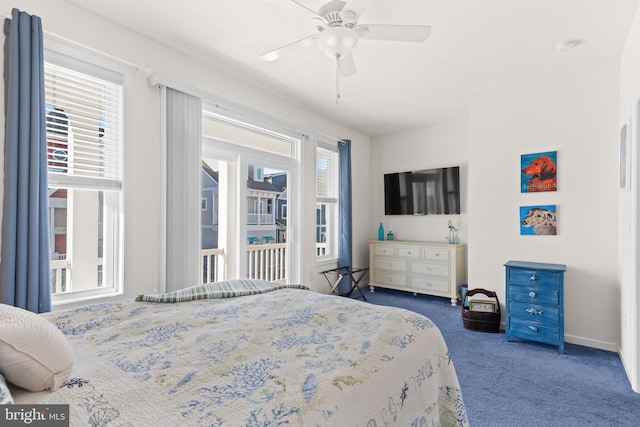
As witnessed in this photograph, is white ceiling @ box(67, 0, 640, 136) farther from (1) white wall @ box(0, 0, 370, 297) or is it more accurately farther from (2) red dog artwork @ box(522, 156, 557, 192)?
(2) red dog artwork @ box(522, 156, 557, 192)

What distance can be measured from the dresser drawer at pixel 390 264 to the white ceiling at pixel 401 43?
93.9 inches

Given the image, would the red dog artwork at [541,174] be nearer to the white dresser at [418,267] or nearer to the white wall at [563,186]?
the white wall at [563,186]

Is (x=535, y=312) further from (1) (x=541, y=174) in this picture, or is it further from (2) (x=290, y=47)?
(2) (x=290, y=47)

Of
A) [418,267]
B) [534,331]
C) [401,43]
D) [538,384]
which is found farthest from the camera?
[418,267]

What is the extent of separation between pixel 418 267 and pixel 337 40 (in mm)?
3538

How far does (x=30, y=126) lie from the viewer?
6.30 ft

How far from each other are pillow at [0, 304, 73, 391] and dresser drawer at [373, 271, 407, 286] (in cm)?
443

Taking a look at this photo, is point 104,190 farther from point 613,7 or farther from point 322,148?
point 613,7

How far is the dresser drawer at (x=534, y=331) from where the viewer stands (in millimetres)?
2830

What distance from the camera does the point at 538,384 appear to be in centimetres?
227

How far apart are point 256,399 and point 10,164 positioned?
209 centimetres

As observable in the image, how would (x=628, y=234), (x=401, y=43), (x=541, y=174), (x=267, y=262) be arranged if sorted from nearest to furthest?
(x=628, y=234), (x=401, y=43), (x=541, y=174), (x=267, y=262)

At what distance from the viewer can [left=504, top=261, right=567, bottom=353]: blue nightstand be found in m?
2.82

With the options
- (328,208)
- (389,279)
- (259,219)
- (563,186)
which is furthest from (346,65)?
(389,279)
